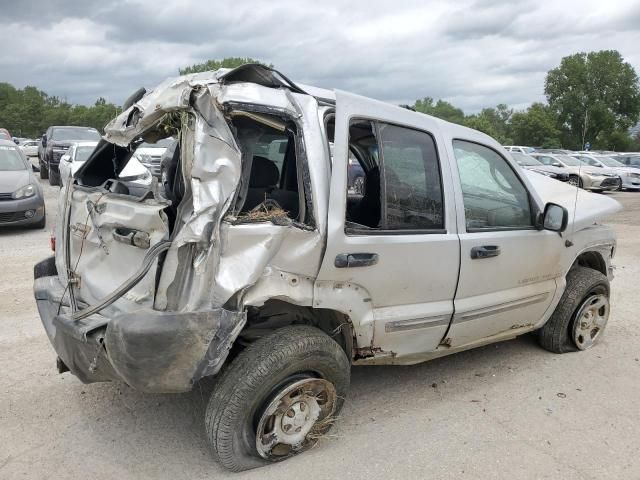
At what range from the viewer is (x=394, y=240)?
10.4ft

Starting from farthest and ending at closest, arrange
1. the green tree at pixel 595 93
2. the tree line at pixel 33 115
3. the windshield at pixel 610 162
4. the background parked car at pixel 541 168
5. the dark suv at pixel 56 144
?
the tree line at pixel 33 115, the green tree at pixel 595 93, the windshield at pixel 610 162, the background parked car at pixel 541 168, the dark suv at pixel 56 144

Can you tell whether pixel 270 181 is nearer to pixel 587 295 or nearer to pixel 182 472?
pixel 182 472

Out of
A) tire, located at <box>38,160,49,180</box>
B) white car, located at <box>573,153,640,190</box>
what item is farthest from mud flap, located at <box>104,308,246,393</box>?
white car, located at <box>573,153,640,190</box>

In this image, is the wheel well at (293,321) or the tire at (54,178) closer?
the wheel well at (293,321)

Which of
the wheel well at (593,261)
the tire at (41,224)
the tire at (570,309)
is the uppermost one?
the wheel well at (593,261)

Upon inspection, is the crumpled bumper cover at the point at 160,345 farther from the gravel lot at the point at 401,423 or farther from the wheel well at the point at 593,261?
the wheel well at the point at 593,261

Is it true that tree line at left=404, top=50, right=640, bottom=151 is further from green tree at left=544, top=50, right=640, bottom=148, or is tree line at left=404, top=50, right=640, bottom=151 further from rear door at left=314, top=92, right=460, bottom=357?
rear door at left=314, top=92, right=460, bottom=357

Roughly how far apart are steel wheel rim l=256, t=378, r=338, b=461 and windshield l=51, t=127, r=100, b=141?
56.4 feet

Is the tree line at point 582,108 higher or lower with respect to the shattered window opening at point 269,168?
higher

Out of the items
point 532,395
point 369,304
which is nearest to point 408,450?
point 369,304

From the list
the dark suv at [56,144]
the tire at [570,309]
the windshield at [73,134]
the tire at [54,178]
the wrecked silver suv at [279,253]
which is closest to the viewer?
the wrecked silver suv at [279,253]

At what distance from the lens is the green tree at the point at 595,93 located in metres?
59.6

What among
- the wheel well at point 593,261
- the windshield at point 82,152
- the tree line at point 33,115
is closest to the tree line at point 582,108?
the tree line at point 33,115

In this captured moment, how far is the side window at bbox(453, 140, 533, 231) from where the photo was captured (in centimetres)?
361
